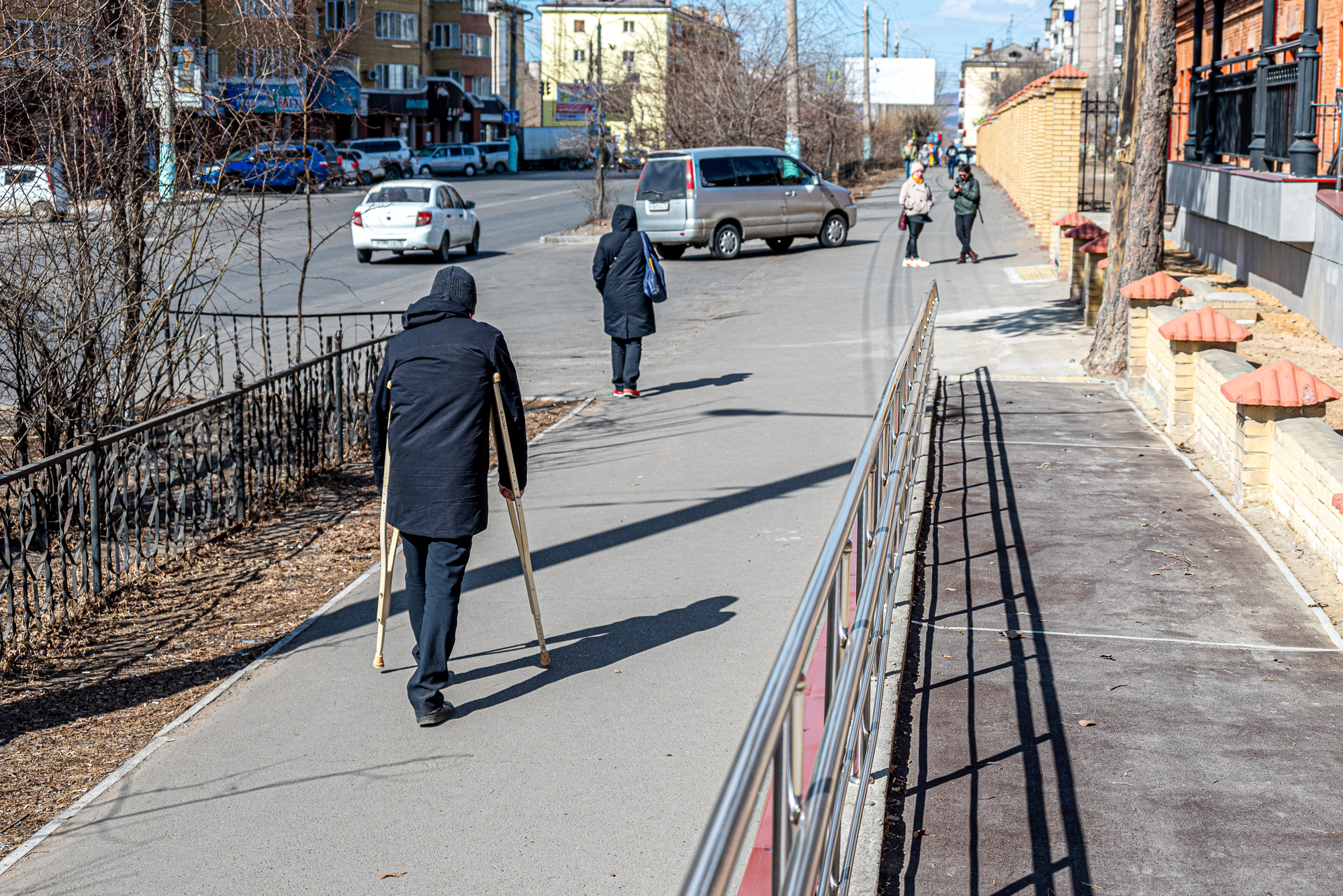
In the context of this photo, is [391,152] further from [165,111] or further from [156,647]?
[156,647]

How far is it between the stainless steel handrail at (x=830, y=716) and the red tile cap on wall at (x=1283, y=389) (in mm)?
2682

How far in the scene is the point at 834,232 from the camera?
1032 inches

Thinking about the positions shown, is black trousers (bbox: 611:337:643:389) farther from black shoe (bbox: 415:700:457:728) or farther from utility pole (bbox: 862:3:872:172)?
utility pole (bbox: 862:3:872:172)

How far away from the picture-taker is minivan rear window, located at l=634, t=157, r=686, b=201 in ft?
80.1

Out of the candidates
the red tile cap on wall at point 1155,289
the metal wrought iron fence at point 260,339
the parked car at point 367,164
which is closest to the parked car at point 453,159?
the parked car at point 367,164

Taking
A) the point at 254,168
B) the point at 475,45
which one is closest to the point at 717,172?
the point at 254,168

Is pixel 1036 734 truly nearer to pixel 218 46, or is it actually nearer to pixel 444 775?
pixel 444 775

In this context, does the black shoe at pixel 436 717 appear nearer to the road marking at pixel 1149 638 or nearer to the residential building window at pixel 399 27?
the road marking at pixel 1149 638

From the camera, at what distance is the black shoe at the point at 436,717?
16.0 feet

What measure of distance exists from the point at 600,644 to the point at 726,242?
19645 mm

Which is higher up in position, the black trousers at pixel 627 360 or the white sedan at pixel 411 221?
the white sedan at pixel 411 221

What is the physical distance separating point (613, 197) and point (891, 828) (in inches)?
1412

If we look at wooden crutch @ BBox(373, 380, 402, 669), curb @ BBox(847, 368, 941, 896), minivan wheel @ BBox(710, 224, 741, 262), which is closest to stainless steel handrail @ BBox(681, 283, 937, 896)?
curb @ BBox(847, 368, 941, 896)

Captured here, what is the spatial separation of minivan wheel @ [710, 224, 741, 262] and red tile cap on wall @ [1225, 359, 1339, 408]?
58.9ft
